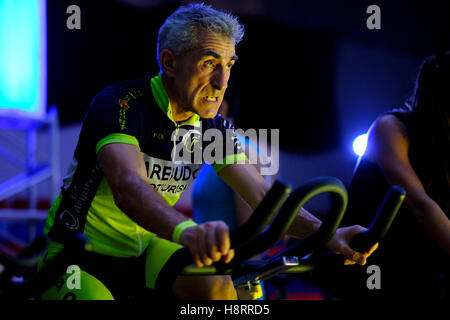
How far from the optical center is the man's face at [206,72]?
4.83 feet

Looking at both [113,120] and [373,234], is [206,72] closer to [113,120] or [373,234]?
[113,120]

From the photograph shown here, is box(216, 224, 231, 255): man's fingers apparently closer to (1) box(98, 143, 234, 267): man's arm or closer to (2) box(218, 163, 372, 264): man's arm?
(1) box(98, 143, 234, 267): man's arm

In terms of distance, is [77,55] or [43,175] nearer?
[43,175]

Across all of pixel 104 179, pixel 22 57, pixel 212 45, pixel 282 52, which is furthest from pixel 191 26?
pixel 282 52

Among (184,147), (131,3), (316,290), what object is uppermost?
(131,3)

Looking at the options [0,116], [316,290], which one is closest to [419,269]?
[0,116]

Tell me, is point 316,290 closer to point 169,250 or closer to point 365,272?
point 365,272

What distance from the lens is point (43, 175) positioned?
3523 mm

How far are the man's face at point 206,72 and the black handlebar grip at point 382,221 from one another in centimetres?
61

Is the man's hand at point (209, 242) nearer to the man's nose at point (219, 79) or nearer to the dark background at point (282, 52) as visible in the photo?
the man's nose at point (219, 79)
